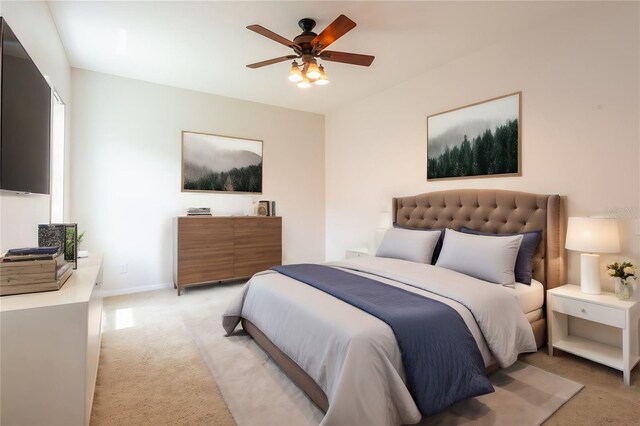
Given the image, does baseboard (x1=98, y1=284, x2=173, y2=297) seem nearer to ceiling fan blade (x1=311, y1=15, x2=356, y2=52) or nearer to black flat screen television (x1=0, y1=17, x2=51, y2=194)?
black flat screen television (x1=0, y1=17, x2=51, y2=194)

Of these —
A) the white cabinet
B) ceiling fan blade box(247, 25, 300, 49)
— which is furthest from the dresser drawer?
the white cabinet

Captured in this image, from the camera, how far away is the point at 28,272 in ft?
5.19

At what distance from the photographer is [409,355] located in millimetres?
1588

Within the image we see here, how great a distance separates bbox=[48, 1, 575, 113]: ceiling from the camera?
8.67 ft

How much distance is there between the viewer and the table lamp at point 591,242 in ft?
7.56

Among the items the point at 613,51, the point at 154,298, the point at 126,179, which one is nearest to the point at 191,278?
the point at 154,298

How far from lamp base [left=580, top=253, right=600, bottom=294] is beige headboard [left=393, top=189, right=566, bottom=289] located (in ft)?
0.89

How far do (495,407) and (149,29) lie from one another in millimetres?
3966

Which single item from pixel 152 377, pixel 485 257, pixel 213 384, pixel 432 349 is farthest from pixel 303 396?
pixel 485 257

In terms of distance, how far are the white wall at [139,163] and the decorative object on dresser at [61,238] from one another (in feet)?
6.05

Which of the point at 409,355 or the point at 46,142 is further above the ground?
the point at 46,142

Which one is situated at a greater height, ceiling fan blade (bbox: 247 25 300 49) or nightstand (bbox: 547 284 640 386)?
ceiling fan blade (bbox: 247 25 300 49)

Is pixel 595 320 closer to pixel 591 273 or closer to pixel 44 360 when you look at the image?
pixel 591 273

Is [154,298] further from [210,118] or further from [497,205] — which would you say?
[497,205]
